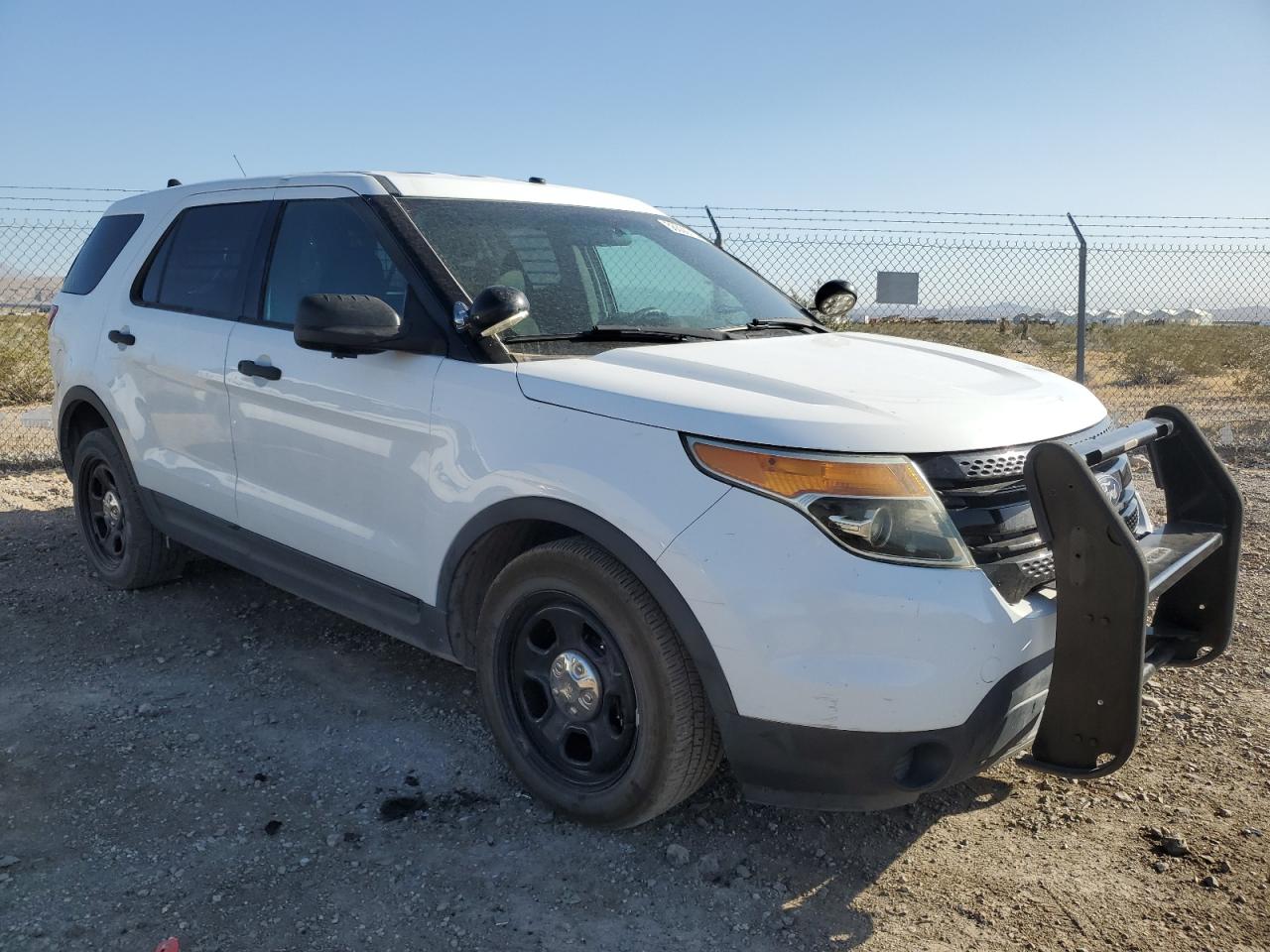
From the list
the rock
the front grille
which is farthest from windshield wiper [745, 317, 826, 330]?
the rock

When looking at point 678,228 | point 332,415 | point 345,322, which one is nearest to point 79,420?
point 332,415

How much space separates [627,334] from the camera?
340 centimetres

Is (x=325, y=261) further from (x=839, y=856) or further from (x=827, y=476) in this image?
(x=839, y=856)

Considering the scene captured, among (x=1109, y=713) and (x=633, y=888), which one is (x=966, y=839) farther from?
(x=633, y=888)

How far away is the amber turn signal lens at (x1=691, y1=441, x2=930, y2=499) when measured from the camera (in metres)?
2.44

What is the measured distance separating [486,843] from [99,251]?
374 centimetres

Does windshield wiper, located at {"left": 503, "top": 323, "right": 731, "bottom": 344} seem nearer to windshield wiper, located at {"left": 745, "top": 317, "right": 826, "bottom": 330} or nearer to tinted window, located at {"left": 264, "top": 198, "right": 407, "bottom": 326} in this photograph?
windshield wiper, located at {"left": 745, "top": 317, "right": 826, "bottom": 330}

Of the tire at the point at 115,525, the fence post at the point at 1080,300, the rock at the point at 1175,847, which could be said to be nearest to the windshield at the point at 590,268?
the rock at the point at 1175,847

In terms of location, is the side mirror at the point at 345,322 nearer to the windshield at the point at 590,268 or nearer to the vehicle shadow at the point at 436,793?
the windshield at the point at 590,268

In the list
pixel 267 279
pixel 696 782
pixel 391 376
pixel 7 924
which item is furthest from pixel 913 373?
pixel 7 924

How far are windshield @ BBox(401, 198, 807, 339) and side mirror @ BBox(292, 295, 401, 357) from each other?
32 centimetres

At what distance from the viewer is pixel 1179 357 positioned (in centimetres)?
1961

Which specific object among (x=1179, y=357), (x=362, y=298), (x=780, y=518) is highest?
(x=362, y=298)

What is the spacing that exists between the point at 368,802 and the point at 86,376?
9.49ft
